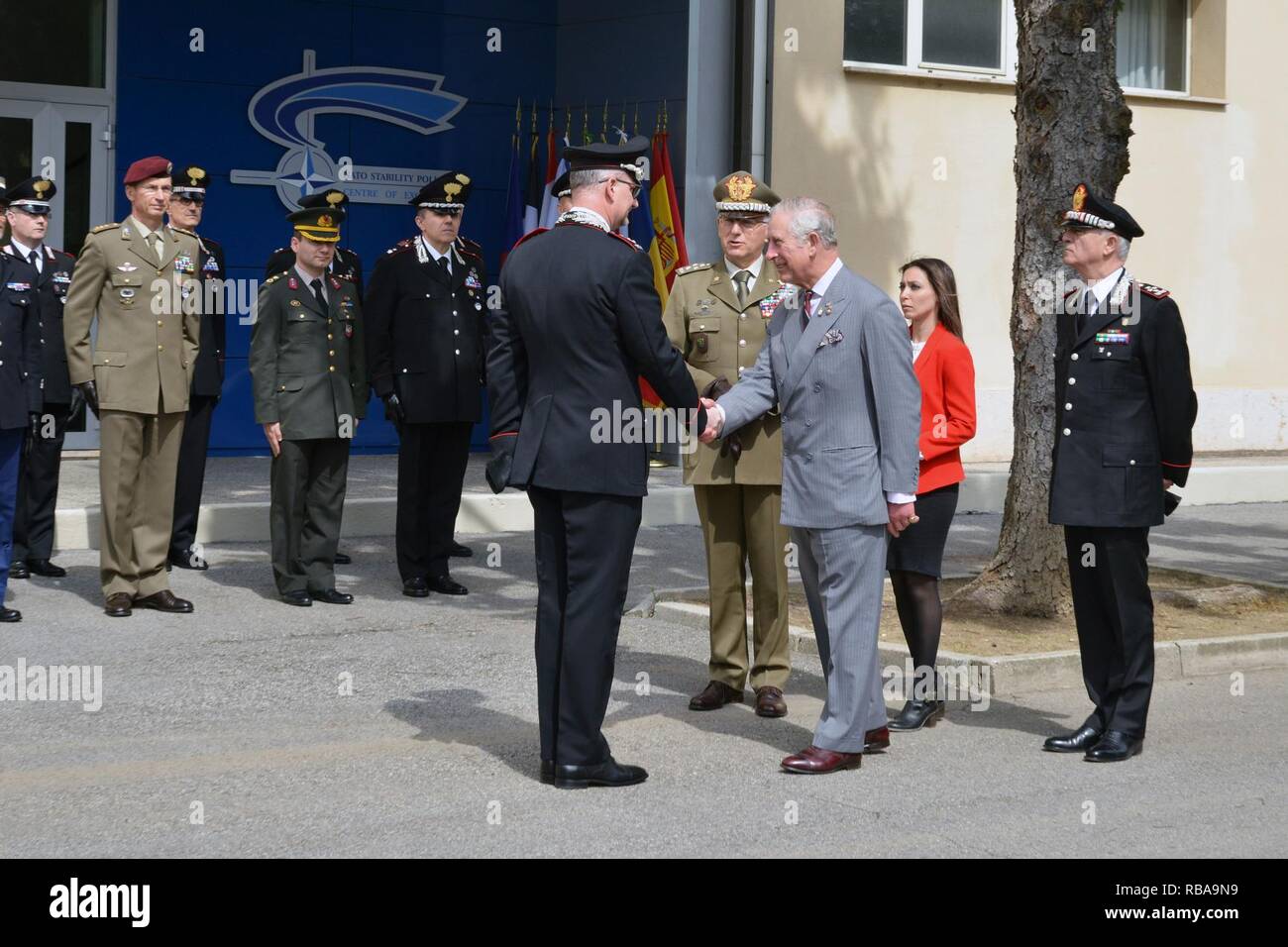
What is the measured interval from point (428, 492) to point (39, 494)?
2379 millimetres

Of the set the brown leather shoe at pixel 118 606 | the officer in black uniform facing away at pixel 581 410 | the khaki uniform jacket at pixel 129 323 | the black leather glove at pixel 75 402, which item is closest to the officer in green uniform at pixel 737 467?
the officer in black uniform facing away at pixel 581 410

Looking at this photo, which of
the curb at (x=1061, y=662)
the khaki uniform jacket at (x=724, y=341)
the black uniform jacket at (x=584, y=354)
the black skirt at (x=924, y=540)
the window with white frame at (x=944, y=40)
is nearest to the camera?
the black uniform jacket at (x=584, y=354)

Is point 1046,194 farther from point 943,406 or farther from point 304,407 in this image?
point 304,407

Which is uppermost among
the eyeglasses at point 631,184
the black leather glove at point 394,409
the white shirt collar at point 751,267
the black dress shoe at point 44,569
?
the eyeglasses at point 631,184

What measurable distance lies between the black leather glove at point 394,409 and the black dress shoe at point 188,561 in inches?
64.6

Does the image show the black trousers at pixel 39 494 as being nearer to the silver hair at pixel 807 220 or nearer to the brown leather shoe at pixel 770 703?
the brown leather shoe at pixel 770 703

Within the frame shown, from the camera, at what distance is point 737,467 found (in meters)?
7.51

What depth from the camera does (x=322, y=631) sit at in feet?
30.3

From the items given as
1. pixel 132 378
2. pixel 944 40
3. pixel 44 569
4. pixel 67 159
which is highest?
pixel 944 40

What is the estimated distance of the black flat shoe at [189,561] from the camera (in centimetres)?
1110

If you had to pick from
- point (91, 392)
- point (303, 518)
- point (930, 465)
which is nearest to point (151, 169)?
point (91, 392)
